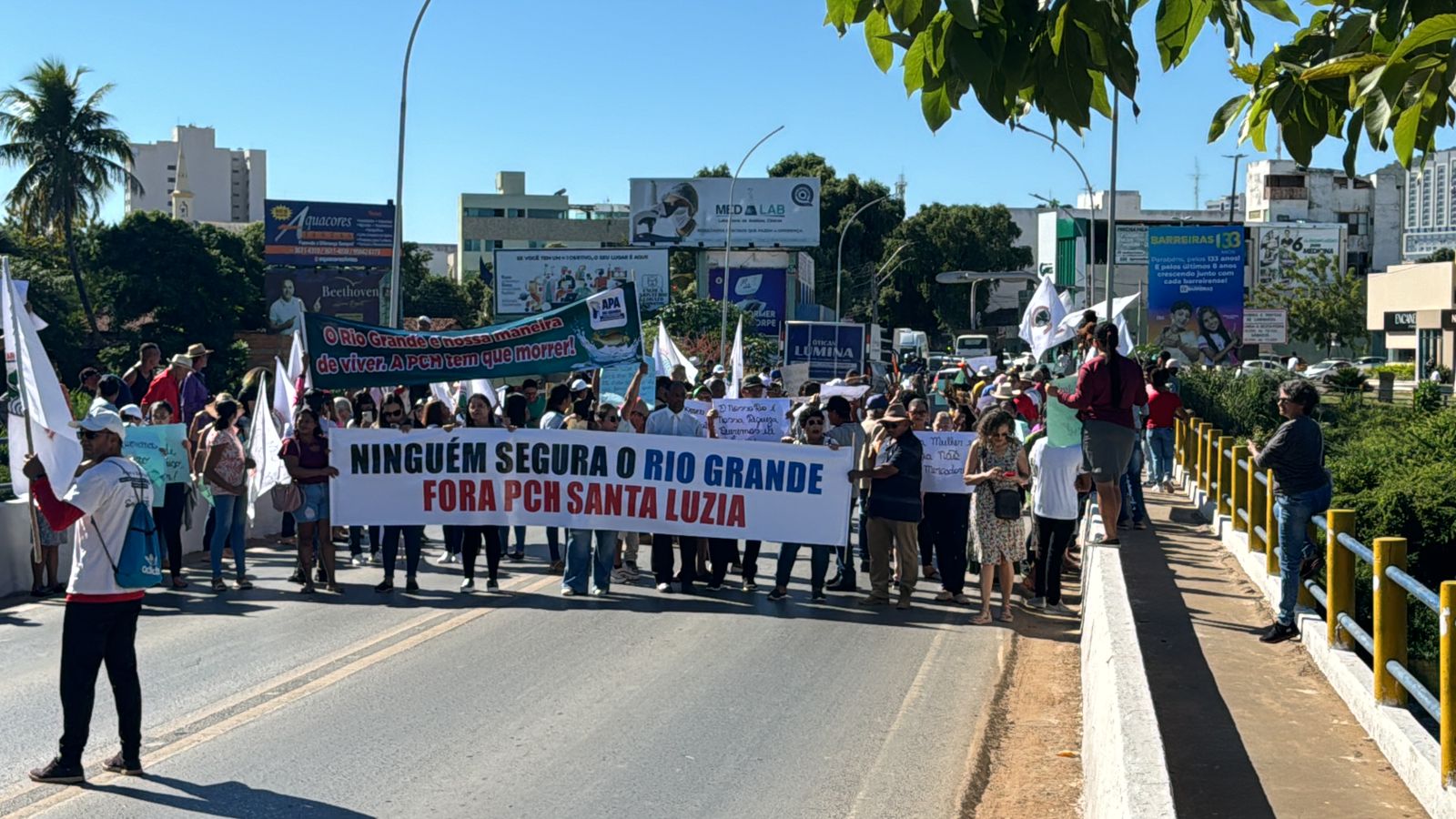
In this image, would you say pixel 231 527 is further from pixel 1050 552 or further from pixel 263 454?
pixel 1050 552

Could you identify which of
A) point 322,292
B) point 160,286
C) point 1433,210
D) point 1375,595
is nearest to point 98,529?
point 1375,595

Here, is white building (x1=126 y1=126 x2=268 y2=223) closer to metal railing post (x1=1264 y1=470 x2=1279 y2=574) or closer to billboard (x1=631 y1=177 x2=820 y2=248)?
billboard (x1=631 y1=177 x2=820 y2=248)

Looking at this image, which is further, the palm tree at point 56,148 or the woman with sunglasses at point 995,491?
the palm tree at point 56,148

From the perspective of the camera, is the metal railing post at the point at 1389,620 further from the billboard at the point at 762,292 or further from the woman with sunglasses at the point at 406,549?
the billboard at the point at 762,292

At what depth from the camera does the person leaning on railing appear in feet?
33.7

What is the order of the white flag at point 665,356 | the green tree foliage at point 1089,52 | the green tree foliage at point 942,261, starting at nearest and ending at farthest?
1. the green tree foliage at point 1089,52
2. the white flag at point 665,356
3. the green tree foliage at point 942,261

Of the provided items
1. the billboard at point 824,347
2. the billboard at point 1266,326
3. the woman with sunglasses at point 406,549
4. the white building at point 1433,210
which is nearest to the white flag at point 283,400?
the woman with sunglasses at point 406,549

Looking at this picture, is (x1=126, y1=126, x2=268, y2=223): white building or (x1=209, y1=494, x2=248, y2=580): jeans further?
(x1=126, y1=126, x2=268, y2=223): white building

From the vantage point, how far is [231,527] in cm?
1452

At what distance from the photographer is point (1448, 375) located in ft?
192

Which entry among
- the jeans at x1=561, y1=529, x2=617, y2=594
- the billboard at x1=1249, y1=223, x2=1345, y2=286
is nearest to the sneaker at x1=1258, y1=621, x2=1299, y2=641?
the jeans at x1=561, y1=529, x2=617, y2=594

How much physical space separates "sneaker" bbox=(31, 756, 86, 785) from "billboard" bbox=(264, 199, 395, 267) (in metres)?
71.6

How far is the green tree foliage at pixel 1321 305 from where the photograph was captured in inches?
3398

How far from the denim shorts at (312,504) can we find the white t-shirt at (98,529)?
19.4 feet
